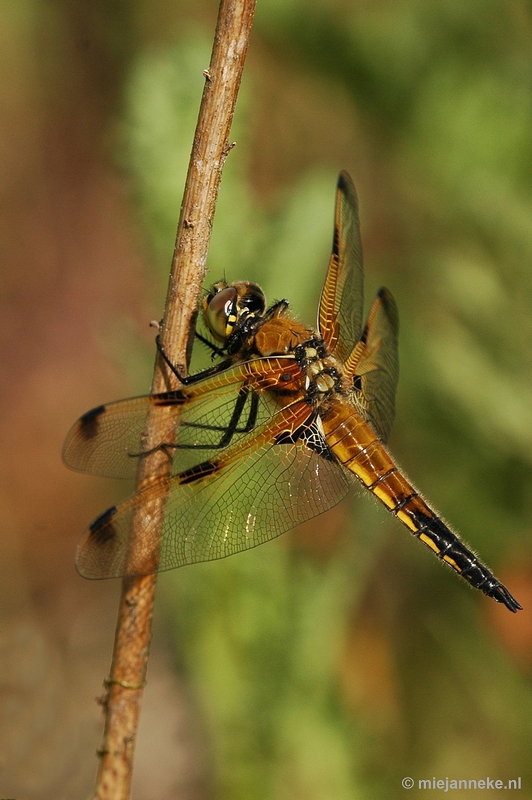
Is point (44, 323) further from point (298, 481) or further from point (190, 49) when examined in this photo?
point (298, 481)

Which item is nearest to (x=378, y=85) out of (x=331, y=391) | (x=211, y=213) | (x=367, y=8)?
(x=367, y=8)

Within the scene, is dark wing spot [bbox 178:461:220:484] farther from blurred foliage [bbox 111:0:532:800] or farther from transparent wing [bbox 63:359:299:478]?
blurred foliage [bbox 111:0:532:800]

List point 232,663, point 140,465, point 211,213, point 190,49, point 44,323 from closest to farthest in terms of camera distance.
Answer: point 211,213 < point 140,465 < point 232,663 < point 190,49 < point 44,323

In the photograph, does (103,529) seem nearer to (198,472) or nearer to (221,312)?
(198,472)

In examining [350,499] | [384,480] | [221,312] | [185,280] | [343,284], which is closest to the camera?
[185,280]

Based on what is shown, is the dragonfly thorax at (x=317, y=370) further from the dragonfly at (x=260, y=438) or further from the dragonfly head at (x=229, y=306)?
the dragonfly head at (x=229, y=306)

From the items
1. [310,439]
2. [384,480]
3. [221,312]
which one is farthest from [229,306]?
[384,480]

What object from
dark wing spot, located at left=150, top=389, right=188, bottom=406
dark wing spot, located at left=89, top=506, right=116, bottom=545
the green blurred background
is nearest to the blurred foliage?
the green blurred background
